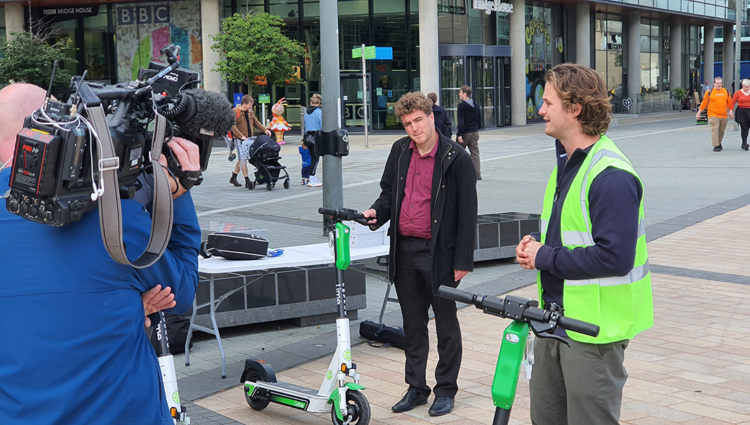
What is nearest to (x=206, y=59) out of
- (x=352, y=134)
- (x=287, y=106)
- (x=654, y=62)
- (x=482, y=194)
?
(x=287, y=106)

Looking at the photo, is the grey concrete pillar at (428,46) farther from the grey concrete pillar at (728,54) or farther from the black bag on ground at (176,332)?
the grey concrete pillar at (728,54)

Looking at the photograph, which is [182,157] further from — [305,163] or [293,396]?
[305,163]

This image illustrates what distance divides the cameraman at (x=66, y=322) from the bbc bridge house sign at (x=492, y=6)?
1198 inches

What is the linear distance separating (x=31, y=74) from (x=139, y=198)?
1280 inches

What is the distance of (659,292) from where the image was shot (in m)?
7.36

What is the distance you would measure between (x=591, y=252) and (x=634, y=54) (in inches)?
1754

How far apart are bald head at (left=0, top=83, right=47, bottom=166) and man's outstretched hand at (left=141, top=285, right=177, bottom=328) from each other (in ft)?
1.77

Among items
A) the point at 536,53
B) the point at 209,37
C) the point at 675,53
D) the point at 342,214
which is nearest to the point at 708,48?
the point at 675,53

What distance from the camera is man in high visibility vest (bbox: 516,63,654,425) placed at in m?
2.73

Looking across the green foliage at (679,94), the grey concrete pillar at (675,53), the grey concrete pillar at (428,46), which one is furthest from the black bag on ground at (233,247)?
the grey concrete pillar at (675,53)

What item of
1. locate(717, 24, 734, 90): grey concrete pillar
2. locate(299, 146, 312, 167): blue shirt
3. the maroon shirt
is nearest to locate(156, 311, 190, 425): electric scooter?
the maroon shirt

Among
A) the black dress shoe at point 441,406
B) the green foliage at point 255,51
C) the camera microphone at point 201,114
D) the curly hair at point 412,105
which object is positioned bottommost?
the black dress shoe at point 441,406

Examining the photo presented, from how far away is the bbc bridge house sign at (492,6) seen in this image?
31.3 meters

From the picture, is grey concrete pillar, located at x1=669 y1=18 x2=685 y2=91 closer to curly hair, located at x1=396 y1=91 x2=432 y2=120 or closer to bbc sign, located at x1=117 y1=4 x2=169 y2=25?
bbc sign, located at x1=117 y1=4 x2=169 y2=25
